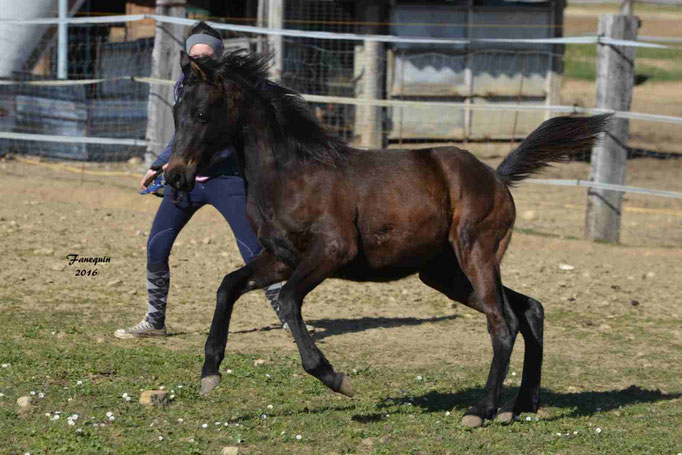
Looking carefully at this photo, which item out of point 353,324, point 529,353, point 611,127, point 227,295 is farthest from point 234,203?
point 611,127

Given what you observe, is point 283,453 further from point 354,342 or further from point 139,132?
point 139,132

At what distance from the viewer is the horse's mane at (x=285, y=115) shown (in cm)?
537

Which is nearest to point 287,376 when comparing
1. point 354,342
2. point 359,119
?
point 354,342

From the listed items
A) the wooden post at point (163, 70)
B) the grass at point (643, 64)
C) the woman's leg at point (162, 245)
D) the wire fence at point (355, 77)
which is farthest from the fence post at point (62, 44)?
the grass at point (643, 64)

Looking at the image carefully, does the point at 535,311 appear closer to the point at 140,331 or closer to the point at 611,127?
the point at 140,331

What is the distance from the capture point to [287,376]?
20.0ft

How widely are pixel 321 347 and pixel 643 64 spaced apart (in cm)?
2955

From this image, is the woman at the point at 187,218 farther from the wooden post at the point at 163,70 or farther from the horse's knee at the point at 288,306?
the wooden post at the point at 163,70

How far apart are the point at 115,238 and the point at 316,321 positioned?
3.05 metres

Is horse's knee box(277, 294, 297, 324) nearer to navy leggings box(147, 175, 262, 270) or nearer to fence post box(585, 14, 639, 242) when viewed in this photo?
navy leggings box(147, 175, 262, 270)

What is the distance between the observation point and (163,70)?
1189 cm

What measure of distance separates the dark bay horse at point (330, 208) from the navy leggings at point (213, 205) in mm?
1311

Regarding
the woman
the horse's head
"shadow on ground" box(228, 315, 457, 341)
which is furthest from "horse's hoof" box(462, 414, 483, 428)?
"shadow on ground" box(228, 315, 457, 341)

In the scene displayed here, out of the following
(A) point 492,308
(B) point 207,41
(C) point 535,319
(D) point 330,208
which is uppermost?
(B) point 207,41
